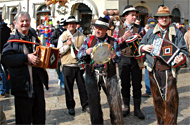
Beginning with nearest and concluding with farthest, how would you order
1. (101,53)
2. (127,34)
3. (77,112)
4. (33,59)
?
(33,59) < (101,53) < (127,34) < (77,112)

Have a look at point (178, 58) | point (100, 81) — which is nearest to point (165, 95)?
point (178, 58)

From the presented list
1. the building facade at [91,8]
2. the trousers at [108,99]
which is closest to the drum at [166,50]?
the trousers at [108,99]

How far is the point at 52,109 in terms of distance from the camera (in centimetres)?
494

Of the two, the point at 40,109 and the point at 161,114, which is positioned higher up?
the point at 40,109

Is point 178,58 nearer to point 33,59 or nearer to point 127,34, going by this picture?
point 127,34

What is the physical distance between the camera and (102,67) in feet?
12.1

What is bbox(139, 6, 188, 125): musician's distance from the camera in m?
3.53

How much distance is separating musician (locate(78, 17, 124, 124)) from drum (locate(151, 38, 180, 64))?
2.29 feet

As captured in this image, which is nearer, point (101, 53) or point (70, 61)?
point (101, 53)

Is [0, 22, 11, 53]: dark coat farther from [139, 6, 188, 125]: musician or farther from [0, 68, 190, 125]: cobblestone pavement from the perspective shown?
[139, 6, 188, 125]: musician

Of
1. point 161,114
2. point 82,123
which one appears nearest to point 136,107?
point 161,114

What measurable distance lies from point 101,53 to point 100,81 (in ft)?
1.78

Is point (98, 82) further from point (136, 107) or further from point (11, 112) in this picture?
point (11, 112)

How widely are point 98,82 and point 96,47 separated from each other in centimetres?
65
